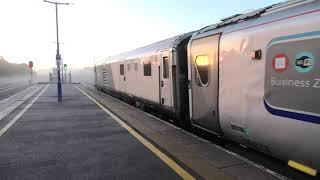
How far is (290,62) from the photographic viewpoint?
555cm

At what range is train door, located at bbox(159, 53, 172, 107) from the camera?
1205 centimetres

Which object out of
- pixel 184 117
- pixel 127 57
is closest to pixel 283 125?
pixel 184 117

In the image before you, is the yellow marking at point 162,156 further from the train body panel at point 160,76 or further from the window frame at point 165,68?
the window frame at point 165,68

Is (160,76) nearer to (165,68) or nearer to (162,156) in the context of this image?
(165,68)

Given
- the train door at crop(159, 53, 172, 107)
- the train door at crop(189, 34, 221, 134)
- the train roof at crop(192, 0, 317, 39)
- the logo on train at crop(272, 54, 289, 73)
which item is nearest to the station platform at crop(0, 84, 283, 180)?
the train door at crop(189, 34, 221, 134)

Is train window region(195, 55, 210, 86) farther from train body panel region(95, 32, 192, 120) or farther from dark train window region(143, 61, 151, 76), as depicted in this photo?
dark train window region(143, 61, 151, 76)

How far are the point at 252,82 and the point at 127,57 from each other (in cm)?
1379

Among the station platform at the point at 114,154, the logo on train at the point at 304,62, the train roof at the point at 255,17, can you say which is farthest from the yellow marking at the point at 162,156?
the train roof at the point at 255,17

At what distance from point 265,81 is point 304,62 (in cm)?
98

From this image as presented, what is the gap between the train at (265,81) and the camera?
17.1 ft

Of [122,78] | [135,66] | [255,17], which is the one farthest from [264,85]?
[122,78]

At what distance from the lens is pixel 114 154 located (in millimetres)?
7984

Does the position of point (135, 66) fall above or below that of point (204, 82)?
above

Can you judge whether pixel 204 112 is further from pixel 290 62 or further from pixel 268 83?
pixel 290 62
